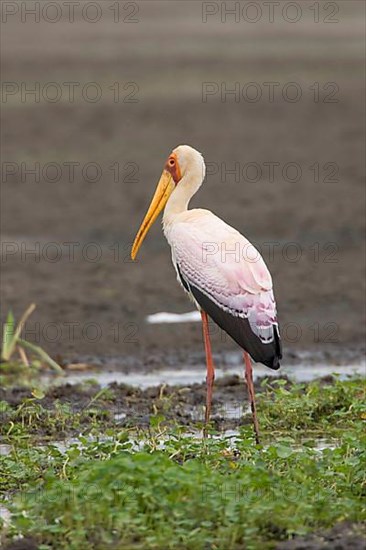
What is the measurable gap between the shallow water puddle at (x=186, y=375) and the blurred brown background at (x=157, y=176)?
0.60 meters

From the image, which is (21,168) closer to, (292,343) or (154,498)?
(292,343)

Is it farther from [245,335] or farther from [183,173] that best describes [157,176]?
[245,335]

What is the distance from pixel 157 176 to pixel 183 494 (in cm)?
1186

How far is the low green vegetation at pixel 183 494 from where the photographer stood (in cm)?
569

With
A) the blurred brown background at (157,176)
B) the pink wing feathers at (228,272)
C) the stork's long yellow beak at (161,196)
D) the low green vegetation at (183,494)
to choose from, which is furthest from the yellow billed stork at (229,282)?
the blurred brown background at (157,176)

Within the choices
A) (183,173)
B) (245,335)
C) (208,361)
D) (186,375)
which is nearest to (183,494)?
(245,335)

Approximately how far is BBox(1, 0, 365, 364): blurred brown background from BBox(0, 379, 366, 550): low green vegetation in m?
3.71

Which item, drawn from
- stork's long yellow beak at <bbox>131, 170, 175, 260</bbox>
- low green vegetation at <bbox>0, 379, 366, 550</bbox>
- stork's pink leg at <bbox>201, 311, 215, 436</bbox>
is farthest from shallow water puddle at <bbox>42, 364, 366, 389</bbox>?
low green vegetation at <bbox>0, 379, 366, 550</bbox>

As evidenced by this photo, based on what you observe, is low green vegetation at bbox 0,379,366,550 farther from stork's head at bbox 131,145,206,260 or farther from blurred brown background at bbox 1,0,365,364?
blurred brown background at bbox 1,0,365,364

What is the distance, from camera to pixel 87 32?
37.6 metres

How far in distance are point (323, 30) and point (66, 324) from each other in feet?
90.4

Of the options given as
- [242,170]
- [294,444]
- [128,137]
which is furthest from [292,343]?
[128,137]

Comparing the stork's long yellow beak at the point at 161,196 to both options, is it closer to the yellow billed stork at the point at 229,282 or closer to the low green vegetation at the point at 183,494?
the yellow billed stork at the point at 229,282

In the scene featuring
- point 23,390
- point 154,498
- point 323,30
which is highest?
point 154,498
